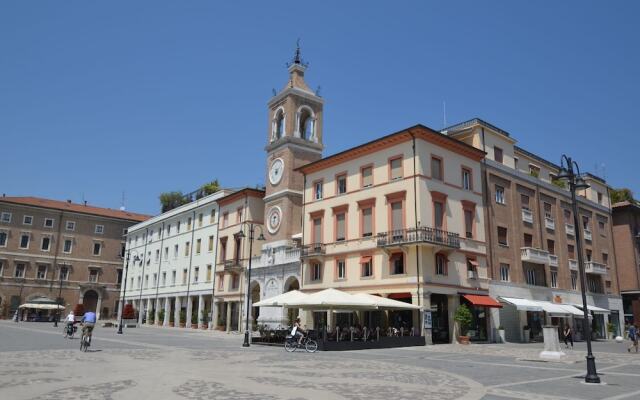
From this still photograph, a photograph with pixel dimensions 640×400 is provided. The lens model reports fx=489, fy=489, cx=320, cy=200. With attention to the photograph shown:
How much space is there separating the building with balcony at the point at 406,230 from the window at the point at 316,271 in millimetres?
78

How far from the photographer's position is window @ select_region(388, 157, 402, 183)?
1304 inches

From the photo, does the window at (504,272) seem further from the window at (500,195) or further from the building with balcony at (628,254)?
the building with balcony at (628,254)

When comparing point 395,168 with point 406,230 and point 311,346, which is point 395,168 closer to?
point 406,230

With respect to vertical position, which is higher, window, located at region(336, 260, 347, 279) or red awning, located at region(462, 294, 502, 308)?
window, located at region(336, 260, 347, 279)

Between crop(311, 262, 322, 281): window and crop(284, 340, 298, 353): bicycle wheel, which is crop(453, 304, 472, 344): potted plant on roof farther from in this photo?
crop(284, 340, 298, 353): bicycle wheel

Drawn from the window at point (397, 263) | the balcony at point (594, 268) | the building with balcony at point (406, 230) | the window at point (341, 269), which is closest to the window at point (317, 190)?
the building with balcony at point (406, 230)

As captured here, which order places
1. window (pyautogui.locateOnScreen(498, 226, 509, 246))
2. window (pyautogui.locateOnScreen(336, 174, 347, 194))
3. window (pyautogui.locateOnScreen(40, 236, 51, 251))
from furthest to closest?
window (pyautogui.locateOnScreen(40, 236, 51, 251)) < window (pyautogui.locateOnScreen(498, 226, 509, 246)) < window (pyautogui.locateOnScreen(336, 174, 347, 194))

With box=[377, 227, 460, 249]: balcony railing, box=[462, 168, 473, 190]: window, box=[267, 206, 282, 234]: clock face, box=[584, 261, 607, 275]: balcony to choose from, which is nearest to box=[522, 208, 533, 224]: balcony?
box=[462, 168, 473, 190]: window

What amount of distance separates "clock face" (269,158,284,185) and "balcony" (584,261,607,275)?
29549mm

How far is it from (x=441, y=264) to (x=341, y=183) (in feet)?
32.5

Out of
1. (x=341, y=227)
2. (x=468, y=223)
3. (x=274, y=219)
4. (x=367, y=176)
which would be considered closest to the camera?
(x=468, y=223)

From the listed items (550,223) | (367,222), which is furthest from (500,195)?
(367,222)

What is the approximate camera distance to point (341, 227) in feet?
119

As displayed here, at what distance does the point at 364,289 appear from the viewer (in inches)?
1307
